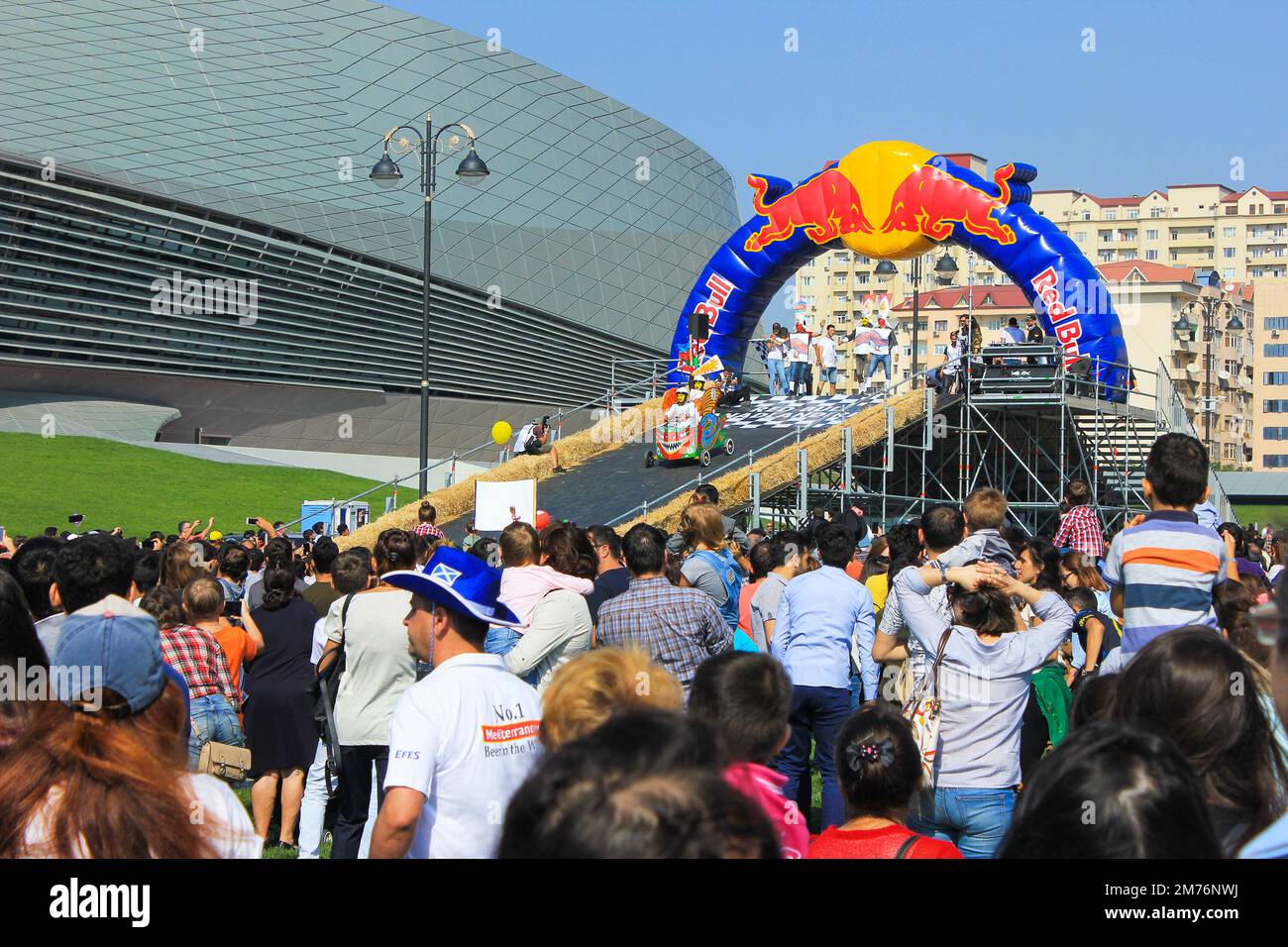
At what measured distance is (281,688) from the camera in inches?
339

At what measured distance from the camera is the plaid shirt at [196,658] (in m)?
7.19

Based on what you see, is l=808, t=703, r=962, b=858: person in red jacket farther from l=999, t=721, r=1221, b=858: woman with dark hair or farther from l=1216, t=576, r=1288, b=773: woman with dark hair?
l=1216, t=576, r=1288, b=773: woman with dark hair

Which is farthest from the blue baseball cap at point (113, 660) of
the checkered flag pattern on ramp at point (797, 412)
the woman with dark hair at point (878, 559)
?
the checkered flag pattern on ramp at point (797, 412)

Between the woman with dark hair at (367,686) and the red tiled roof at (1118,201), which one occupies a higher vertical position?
the red tiled roof at (1118,201)

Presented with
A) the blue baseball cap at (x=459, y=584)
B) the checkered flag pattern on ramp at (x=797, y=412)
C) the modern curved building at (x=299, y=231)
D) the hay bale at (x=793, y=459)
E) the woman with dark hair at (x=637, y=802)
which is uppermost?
the modern curved building at (x=299, y=231)

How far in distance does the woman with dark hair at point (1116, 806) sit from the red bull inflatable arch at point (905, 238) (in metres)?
21.4

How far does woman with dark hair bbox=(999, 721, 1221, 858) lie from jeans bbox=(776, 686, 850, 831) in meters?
5.08

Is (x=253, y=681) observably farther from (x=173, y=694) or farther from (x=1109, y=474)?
(x=1109, y=474)

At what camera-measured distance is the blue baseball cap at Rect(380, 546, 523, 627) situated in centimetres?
469

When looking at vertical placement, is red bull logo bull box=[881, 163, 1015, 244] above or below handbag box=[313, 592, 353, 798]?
above

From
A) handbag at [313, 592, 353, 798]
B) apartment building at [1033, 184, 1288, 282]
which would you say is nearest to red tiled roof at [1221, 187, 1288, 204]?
apartment building at [1033, 184, 1288, 282]

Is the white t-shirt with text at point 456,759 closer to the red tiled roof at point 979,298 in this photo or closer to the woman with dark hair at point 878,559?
the woman with dark hair at point 878,559

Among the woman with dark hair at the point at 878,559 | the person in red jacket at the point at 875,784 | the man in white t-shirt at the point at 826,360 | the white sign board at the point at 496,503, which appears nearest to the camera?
the person in red jacket at the point at 875,784
